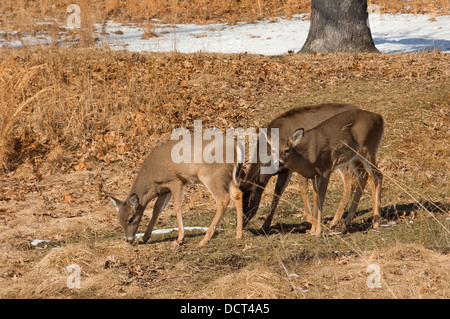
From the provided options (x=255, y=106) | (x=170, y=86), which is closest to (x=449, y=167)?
(x=255, y=106)

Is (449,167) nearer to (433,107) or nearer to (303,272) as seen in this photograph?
(433,107)

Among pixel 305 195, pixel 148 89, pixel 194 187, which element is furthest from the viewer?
pixel 148 89

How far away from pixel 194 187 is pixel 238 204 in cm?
311

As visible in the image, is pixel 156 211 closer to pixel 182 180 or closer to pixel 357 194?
pixel 182 180

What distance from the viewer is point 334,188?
1058 cm

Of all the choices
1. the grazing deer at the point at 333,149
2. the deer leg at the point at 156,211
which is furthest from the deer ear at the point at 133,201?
the grazing deer at the point at 333,149

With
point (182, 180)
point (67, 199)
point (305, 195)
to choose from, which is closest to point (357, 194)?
point (305, 195)

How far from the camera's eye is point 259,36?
20828 mm

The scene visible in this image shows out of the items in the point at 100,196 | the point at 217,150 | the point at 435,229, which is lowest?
the point at 100,196

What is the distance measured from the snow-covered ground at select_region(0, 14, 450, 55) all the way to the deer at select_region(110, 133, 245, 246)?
9777 mm

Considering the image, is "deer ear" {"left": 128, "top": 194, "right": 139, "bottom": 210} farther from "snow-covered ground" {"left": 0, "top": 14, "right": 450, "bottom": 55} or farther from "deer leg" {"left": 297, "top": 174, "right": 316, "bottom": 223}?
"snow-covered ground" {"left": 0, "top": 14, "right": 450, "bottom": 55}

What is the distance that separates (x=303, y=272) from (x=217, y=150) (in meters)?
2.44

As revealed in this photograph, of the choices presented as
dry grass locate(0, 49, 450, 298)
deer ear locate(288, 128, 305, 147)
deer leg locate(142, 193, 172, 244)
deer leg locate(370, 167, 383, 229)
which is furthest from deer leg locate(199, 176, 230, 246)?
A: deer leg locate(370, 167, 383, 229)

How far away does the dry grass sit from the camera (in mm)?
A: 6355
